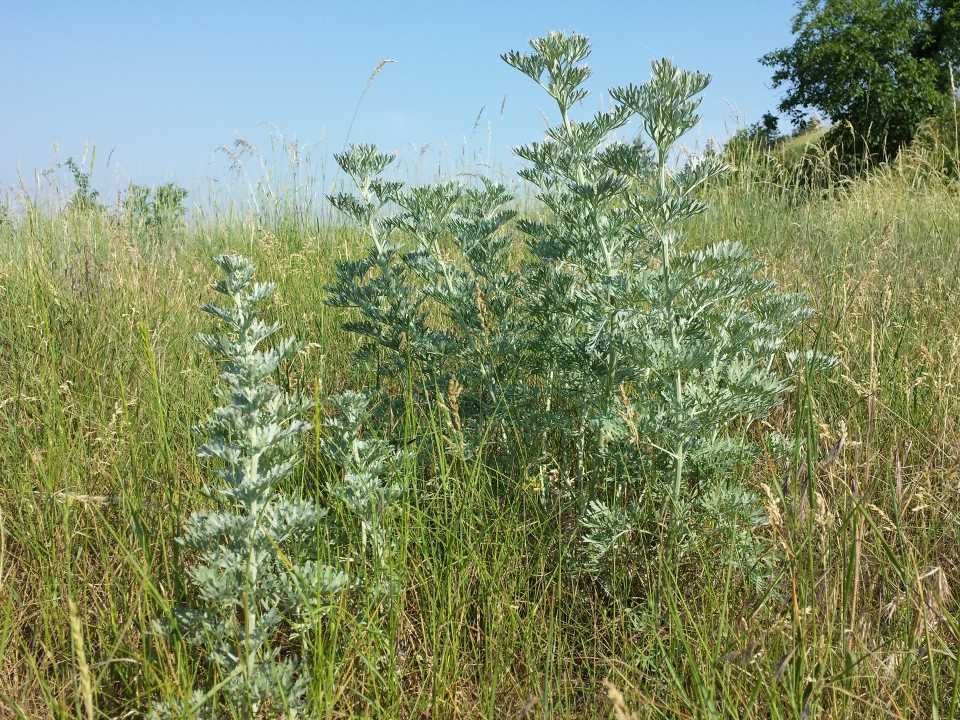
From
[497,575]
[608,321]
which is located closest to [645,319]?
[608,321]

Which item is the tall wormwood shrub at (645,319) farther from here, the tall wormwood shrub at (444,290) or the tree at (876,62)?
the tree at (876,62)

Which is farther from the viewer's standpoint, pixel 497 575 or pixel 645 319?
pixel 645 319

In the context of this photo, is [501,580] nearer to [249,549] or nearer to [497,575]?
[497,575]

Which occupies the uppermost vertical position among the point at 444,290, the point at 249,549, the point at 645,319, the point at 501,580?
the point at 444,290

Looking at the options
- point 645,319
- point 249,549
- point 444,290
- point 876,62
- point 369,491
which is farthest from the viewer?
point 876,62

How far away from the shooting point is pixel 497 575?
186 centimetres

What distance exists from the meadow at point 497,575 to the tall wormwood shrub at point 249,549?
0.08 meters

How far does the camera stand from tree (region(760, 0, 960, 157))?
77.6ft

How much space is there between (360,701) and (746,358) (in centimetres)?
144

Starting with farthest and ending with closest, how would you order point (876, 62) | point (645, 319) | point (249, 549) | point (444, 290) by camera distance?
point (876, 62)
point (444, 290)
point (645, 319)
point (249, 549)

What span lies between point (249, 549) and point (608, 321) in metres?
1.16

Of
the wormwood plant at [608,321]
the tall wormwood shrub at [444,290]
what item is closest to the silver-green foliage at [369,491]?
the wormwood plant at [608,321]

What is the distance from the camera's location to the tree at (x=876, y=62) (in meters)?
23.7

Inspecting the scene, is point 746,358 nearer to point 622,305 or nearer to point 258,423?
point 622,305
